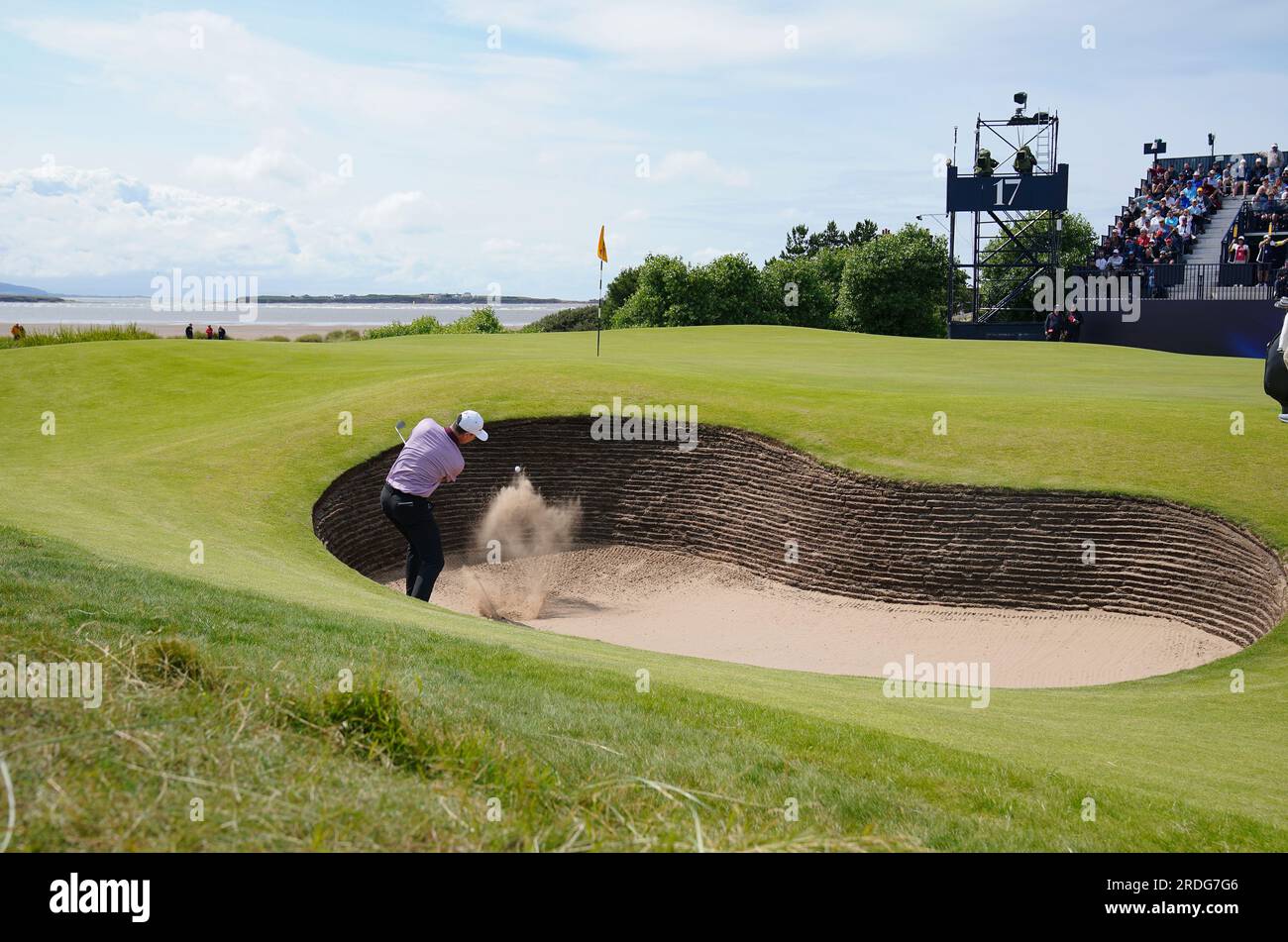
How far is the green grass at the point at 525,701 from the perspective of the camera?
4258mm

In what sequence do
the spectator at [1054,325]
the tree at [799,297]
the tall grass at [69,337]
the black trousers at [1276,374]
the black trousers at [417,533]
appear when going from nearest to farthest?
the black trousers at [417,533] < the black trousers at [1276,374] < the tall grass at [69,337] < the spectator at [1054,325] < the tree at [799,297]

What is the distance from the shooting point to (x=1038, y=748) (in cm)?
850

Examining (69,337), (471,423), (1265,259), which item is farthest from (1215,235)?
(69,337)

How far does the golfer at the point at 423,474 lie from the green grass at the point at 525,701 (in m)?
1.11

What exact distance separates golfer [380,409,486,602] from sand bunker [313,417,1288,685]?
8.08ft

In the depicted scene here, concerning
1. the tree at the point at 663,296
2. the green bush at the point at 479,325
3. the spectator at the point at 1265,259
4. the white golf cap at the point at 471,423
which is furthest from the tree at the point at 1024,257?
the white golf cap at the point at 471,423

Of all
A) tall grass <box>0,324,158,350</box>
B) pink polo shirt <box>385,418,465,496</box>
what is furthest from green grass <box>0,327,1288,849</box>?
tall grass <box>0,324,158,350</box>

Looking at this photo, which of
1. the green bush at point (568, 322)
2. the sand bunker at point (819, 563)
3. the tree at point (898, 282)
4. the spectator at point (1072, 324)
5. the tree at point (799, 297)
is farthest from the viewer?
the green bush at point (568, 322)

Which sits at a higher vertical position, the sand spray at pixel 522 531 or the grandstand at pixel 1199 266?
the grandstand at pixel 1199 266

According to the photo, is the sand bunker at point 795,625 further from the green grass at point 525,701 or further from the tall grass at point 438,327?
the tall grass at point 438,327

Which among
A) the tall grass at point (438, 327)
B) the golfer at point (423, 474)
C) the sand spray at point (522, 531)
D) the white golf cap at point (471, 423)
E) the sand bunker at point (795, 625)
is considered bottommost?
the sand bunker at point (795, 625)

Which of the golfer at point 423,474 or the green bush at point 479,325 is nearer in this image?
the golfer at point 423,474

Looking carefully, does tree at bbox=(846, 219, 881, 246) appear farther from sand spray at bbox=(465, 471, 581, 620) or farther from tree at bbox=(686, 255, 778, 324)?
sand spray at bbox=(465, 471, 581, 620)
